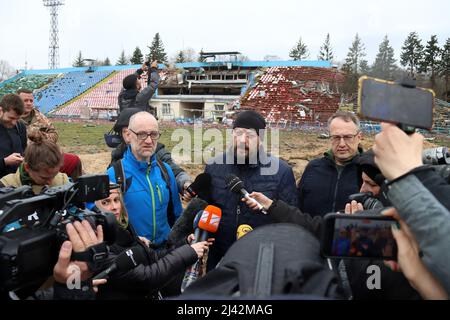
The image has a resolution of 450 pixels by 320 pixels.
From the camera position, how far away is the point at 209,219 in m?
2.57

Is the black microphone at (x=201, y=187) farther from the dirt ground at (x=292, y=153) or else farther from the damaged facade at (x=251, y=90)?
the damaged facade at (x=251, y=90)

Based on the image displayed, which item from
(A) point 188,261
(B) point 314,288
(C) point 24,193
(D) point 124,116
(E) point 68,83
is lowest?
(A) point 188,261

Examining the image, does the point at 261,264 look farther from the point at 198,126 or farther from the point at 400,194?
the point at 198,126

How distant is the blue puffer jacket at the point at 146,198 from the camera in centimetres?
291

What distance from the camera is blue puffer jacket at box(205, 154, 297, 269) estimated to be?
2857mm

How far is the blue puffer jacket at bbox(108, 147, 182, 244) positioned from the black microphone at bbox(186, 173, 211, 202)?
0.31 m

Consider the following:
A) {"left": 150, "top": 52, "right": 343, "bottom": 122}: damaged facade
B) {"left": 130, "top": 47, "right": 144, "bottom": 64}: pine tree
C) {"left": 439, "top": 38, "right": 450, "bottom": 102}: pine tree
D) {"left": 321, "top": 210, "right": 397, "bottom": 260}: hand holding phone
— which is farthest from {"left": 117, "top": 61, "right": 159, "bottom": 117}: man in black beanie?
{"left": 130, "top": 47, "right": 144, "bottom": 64}: pine tree

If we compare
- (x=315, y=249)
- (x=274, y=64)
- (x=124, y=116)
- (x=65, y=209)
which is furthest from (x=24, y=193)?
(x=274, y=64)

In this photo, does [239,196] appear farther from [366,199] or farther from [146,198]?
[366,199]

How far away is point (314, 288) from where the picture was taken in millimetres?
1014

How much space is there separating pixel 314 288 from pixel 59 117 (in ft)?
121

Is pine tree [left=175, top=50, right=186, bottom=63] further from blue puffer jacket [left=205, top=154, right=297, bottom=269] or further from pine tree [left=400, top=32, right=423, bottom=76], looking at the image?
blue puffer jacket [left=205, top=154, right=297, bottom=269]

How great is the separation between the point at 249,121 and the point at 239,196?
63cm

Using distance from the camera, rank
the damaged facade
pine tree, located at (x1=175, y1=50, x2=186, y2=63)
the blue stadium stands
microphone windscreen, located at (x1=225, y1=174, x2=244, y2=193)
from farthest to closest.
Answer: pine tree, located at (x1=175, y1=50, x2=186, y2=63), the blue stadium stands, the damaged facade, microphone windscreen, located at (x1=225, y1=174, x2=244, y2=193)
